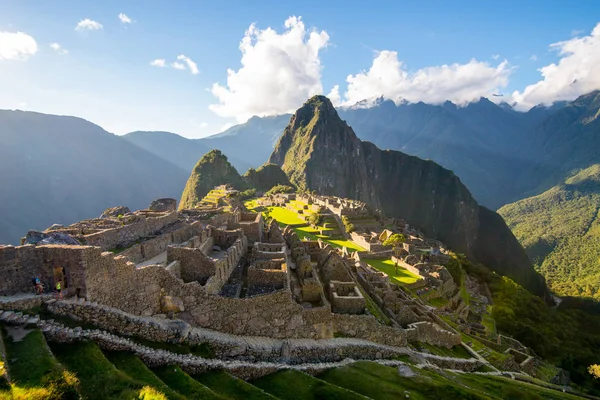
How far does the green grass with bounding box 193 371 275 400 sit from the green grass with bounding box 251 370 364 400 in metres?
1.46

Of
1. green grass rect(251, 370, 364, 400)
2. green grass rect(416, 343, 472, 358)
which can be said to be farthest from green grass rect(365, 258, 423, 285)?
green grass rect(251, 370, 364, 400)

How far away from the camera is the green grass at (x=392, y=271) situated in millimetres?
45925

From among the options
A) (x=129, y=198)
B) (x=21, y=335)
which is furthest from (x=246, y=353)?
(x=129, y=198)

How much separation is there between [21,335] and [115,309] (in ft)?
11.2

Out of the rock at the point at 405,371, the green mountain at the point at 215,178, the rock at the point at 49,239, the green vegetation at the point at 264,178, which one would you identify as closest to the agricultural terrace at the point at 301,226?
the rock at the point at 405,371

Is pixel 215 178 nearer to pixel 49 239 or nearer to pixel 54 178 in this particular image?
pixel 54 178

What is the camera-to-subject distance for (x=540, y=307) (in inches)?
2509

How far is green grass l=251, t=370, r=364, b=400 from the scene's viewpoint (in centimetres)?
1395

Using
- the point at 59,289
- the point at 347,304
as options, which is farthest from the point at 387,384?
the point at 59,289

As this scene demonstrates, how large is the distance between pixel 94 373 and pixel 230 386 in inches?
186

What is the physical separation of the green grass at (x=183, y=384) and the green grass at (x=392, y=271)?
119 ft

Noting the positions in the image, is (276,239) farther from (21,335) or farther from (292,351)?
(21,335)

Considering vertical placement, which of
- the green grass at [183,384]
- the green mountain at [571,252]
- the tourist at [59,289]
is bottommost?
the green mountain at [571,252]

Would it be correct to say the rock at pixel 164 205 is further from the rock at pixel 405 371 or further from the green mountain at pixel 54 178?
the green mountain at pixel 54 178
